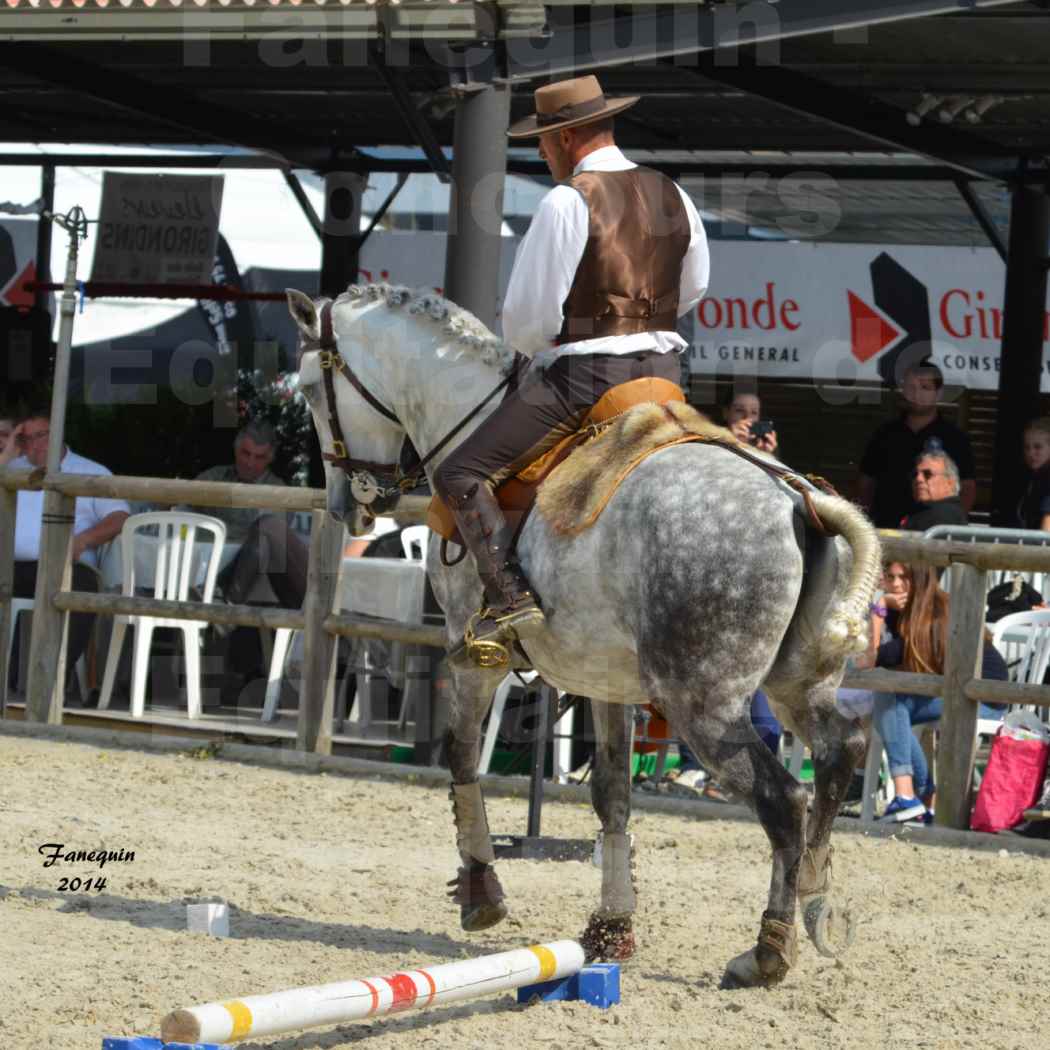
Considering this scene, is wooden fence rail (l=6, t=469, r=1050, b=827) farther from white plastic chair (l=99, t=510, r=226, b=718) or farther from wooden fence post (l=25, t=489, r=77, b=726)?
white plastic chair (l=99, t=510, r=226, b=718)

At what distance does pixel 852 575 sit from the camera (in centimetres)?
440

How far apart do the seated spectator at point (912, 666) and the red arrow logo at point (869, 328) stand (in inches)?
204

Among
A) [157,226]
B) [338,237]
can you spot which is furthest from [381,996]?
[157,226]

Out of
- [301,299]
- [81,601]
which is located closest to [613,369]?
[301,299]

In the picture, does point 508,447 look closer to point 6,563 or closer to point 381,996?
point 381,996

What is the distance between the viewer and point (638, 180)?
4723 millimetres

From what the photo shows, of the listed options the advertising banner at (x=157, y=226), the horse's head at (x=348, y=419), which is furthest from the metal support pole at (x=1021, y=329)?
the horse's head at (x=348, y=419)

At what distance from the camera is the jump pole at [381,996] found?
3.40m

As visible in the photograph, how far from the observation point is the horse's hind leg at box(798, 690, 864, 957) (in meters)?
4.58

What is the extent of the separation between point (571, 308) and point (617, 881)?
1590 mm

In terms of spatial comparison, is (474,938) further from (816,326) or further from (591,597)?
(816,326)

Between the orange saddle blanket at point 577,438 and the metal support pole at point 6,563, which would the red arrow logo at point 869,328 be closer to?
the metal support pole at point 6,563

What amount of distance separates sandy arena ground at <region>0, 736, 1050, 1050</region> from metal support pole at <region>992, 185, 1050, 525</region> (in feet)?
18.0

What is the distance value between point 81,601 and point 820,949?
17.1ft
